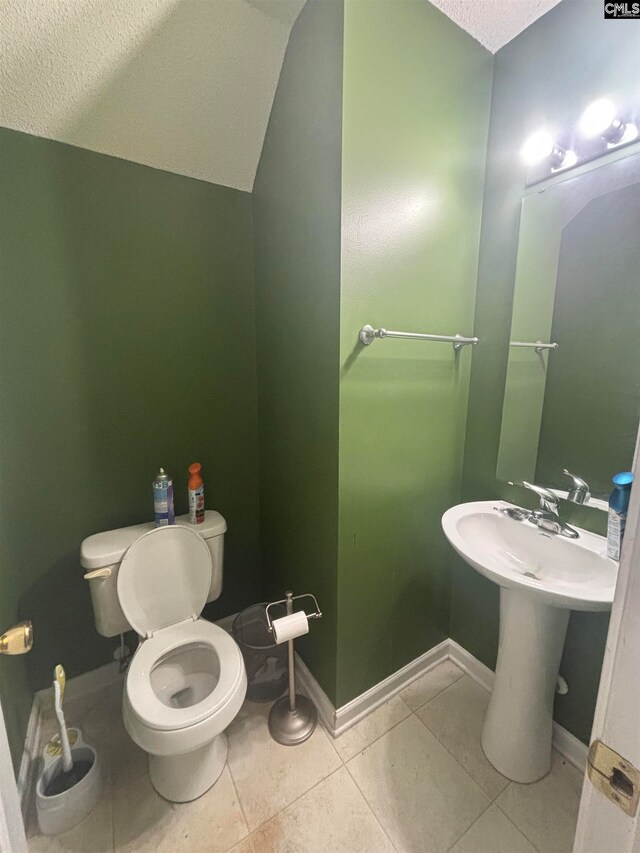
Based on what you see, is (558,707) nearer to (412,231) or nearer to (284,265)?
(412,231)

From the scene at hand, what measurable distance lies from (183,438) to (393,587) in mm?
1114

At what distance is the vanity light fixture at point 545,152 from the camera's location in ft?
3.83

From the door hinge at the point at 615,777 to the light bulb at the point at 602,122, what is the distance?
150 centimetres

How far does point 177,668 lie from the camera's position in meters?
1.36

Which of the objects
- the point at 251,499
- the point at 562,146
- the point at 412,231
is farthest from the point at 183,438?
the point at 562,146

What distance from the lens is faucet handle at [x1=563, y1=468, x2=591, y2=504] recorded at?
118 cm

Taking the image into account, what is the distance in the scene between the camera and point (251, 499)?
6.01 ft

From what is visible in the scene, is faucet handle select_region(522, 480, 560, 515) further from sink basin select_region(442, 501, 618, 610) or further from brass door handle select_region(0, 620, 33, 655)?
brass door handle select_region(0, 620, 33, 655)

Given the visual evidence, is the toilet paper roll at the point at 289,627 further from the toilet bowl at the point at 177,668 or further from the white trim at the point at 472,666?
the white trim at the point at 472,666

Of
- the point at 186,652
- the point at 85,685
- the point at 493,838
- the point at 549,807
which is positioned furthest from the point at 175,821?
the point at 549,807

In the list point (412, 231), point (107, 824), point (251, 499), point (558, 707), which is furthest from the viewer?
point (251, 499)

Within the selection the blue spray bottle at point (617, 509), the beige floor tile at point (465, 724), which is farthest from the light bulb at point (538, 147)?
the beige floor tile at point (465, 724)

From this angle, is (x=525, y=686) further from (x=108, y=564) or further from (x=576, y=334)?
(x=108, y=564)

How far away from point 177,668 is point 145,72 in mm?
2110
